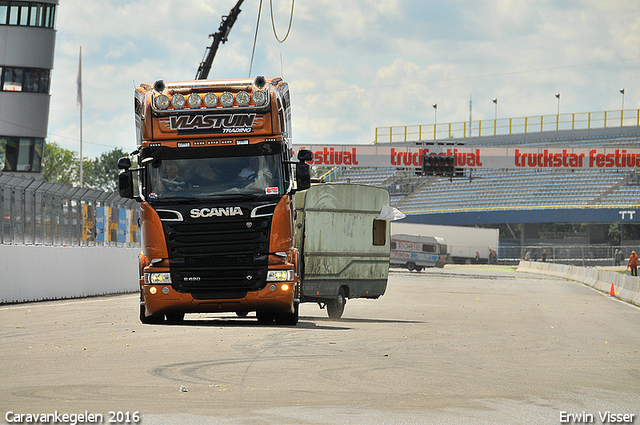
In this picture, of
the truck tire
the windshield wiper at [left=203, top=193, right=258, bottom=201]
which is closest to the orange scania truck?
the windshield wiper at [left=203, top=193, right=258, bottom=201]

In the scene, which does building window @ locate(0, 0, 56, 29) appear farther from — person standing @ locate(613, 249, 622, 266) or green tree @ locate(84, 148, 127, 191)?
green tree @ locate(84, 148, 127, 191)

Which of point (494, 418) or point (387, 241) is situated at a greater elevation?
point (387, 241)

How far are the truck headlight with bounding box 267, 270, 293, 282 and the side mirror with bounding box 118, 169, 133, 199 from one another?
254 centimetres

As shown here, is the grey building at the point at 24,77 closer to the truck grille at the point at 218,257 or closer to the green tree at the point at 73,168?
the truck grille at the point at 218,257

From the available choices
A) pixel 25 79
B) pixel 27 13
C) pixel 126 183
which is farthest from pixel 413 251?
pixel 126 183

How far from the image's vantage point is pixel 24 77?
50.5 metres

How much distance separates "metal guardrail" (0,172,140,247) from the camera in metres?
23.2

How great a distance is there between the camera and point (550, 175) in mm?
86938

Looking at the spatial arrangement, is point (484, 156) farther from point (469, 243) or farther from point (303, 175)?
point (303, 175)

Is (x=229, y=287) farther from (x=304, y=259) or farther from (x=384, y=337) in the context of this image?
(x=304, y=259)

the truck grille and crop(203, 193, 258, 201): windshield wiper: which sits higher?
crop(203, 193, 258, 201): windshield wiper

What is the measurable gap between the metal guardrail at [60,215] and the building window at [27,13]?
888 inches

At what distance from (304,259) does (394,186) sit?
75307 mm

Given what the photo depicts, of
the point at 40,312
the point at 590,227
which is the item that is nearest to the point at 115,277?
the point at 40,312
